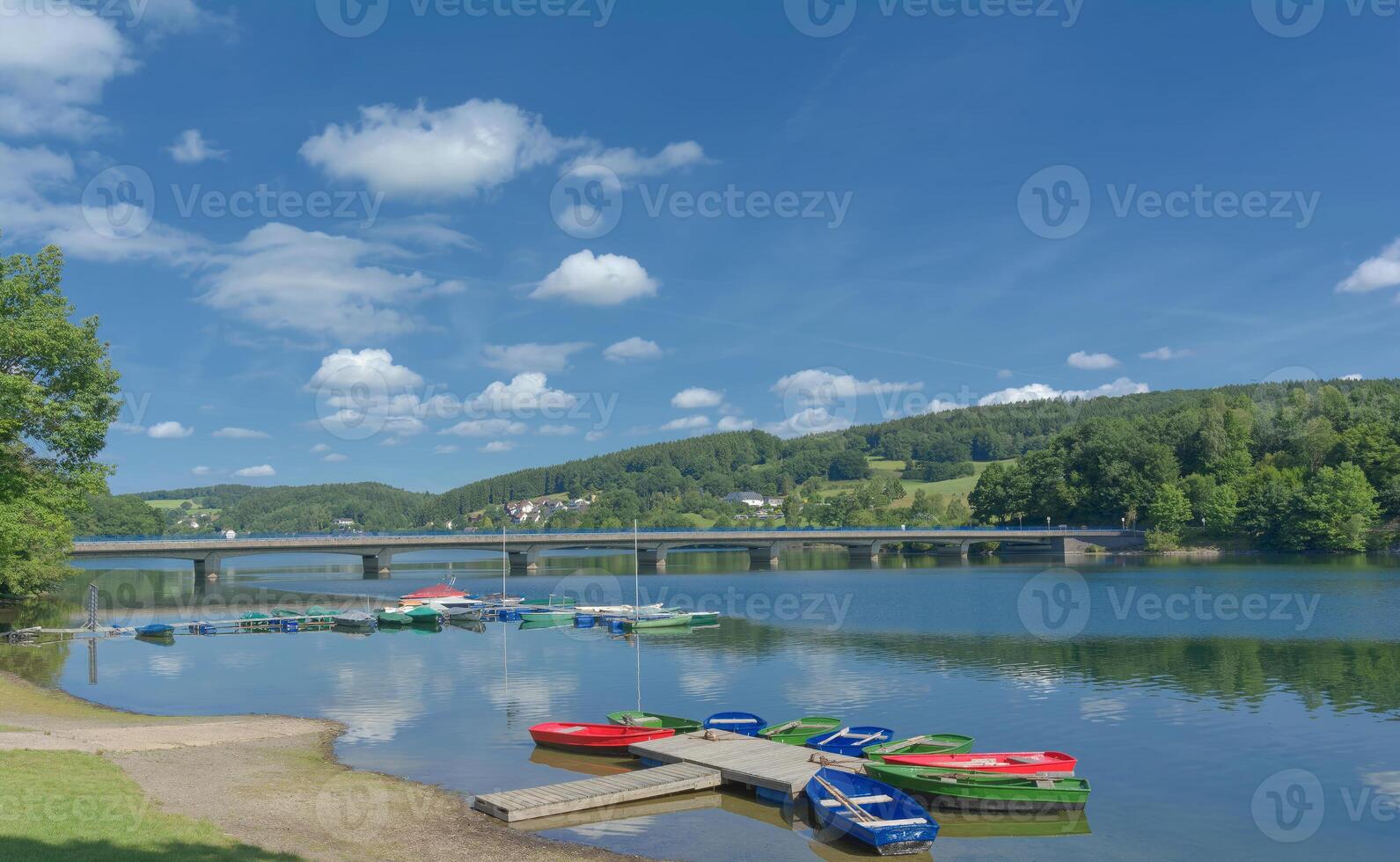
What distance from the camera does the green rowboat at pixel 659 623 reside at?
67.8 meters

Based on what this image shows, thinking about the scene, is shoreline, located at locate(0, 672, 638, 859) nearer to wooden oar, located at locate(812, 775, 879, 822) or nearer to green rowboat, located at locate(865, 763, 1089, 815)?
wooden oar, located at locate(812, 775, 879, 822)

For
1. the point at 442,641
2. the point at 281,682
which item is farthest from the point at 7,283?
the point at 442,641

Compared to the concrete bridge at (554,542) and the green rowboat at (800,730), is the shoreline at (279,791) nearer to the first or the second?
the green rowboat at (800,730)

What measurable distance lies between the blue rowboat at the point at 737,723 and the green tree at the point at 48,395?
29.5 metres

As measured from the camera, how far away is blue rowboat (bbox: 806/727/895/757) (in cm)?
2791

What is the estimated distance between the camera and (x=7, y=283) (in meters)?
40.8

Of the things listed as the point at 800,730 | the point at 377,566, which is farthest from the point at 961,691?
the point at 377,566

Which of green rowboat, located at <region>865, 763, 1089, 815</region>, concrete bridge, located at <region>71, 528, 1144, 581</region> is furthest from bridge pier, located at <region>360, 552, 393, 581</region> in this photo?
green rowboat, located at <region>865, 763, 1089, 815</region>

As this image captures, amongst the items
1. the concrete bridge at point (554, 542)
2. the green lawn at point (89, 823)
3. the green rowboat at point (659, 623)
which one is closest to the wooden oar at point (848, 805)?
the green lawn at point (89, 823)

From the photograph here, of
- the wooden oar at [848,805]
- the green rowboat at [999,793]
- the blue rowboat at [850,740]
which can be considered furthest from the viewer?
the blue rowboat at [850,740]

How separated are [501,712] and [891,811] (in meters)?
20.0

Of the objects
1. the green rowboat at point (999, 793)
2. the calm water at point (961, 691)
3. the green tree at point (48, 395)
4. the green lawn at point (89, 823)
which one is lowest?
the calm water at point (961, 691)

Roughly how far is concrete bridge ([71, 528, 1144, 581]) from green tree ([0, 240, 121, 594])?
69423 mm

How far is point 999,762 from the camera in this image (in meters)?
25.0
